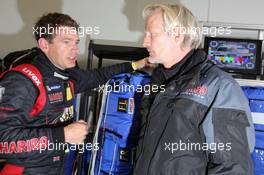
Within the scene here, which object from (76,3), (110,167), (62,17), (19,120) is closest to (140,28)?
(76,3)

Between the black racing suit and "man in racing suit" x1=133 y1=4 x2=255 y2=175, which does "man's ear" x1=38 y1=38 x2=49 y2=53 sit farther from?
"man in racing suit" x1=133 y1=4 x2=255 y2=175

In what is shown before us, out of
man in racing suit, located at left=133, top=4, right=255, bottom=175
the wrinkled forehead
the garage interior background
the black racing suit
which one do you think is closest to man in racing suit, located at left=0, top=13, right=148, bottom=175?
the black racing suit

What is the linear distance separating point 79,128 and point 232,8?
165cm

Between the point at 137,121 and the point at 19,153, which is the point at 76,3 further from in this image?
the point at 19,153

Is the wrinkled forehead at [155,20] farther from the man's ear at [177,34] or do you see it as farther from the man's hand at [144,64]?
the man's hand at [144,64]

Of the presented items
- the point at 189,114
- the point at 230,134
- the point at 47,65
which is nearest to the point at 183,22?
the point at 189,114

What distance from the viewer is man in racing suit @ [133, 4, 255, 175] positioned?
1.17 metres

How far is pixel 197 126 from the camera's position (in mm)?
1264

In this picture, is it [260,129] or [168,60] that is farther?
[260,129]

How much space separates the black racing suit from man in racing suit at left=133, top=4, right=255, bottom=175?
1.66 ft

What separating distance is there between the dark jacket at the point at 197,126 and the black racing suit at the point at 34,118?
51cm

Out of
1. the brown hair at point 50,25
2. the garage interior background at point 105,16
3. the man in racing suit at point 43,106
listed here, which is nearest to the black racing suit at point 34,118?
the man in racing suit at point 43,106

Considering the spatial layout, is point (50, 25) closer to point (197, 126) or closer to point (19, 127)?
point (19, 127)

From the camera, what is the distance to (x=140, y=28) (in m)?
2.78
